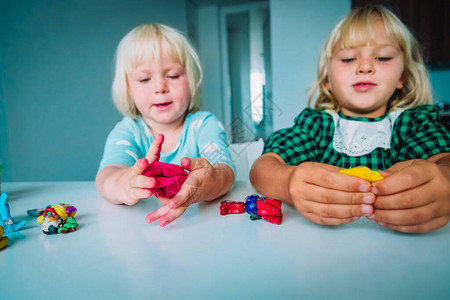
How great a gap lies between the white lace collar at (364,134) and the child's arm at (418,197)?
0.35 m

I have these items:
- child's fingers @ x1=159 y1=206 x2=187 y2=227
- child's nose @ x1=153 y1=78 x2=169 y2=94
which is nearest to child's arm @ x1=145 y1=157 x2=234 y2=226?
child's fingers @ x1=159 y1=206 x2=187 y2=227

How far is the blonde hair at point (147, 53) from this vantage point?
0.69 m

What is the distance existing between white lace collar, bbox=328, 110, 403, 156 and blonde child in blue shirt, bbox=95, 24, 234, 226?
Answer: 0.30 meters

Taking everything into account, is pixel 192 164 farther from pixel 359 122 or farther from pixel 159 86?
pixel 359 122

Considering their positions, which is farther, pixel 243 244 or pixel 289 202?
pixel 289 202

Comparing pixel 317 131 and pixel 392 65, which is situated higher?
pixel 392 65

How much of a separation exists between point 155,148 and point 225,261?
20 cm

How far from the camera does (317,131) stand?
687 millimetres

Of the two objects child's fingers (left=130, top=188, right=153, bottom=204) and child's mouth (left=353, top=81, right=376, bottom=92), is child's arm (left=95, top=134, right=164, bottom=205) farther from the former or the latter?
child's mouth (left=353, top=81, right=376, bottom=92)

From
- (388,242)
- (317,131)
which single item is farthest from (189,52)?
(388,242)

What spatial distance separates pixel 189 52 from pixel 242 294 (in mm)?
688

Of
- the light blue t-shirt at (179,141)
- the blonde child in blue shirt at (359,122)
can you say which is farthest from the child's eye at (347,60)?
the light blue t-shirt at (179,141)

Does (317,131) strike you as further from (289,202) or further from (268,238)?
(268,238)

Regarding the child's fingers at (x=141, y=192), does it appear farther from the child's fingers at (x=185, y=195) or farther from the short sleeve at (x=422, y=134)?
the short sleeve at (x=422, y=134)
